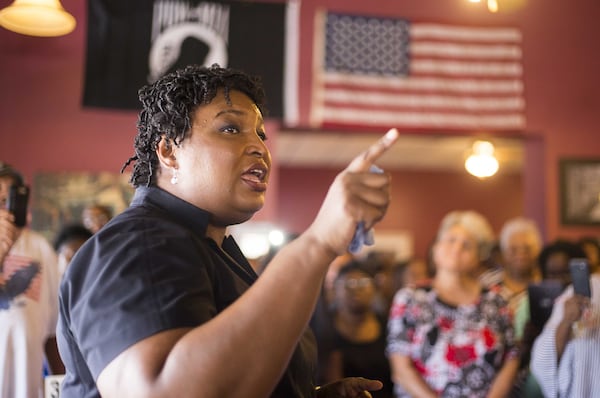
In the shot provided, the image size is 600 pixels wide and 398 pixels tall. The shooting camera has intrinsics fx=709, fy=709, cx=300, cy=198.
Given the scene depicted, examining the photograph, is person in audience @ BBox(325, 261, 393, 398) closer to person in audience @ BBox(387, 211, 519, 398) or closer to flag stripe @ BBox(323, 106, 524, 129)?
person in audience @ BBox(387, 211, 519, 398)

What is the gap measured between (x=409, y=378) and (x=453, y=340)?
11.9 inches

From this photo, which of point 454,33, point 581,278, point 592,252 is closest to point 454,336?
point 581,278

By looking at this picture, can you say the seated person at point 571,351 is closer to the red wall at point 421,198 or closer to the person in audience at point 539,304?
the person in audience at point 539,304

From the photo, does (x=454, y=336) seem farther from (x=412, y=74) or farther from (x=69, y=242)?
(x=412, y=74)

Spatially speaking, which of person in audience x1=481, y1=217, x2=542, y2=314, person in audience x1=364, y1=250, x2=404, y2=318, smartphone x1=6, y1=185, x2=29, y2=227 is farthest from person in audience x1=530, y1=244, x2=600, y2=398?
smartphone x1=6, y1=185, x2=29, y2=227

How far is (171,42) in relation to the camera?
232 inches

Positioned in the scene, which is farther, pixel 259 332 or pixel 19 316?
pixel 19 316

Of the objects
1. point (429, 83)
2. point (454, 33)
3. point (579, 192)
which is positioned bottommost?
point (579, 192)

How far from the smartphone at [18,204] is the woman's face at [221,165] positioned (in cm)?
176

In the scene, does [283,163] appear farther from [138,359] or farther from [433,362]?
[138,359]

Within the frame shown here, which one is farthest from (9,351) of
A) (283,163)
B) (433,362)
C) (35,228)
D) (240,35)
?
(283,163)

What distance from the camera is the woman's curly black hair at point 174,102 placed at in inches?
56.2

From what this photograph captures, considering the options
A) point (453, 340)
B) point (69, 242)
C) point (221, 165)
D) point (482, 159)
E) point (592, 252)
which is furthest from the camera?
point (482, 159)

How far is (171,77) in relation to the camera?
1.52m
